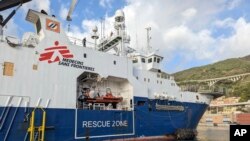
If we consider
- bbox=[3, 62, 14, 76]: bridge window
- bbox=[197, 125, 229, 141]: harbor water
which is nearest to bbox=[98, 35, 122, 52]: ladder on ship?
bbox=[3, 62, 14, 76]: bridge window

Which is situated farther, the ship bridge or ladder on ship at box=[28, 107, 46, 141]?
the ship bridge

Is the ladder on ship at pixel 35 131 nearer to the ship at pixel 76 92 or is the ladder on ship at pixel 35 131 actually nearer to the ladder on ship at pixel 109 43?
the ship at pixel 76 92

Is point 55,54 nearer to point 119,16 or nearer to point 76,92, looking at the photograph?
point 76,92

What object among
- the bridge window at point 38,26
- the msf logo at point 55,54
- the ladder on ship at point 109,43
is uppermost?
the ladder on ship at point 109,43

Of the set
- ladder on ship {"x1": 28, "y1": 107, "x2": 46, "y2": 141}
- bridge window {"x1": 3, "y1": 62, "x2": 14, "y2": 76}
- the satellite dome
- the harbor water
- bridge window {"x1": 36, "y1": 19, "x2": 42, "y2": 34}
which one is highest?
the satellite dome

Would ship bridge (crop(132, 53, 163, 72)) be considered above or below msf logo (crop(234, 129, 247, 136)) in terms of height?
above

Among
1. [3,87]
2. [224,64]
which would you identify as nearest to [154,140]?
[3,87]

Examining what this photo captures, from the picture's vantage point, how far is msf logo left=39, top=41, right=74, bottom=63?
14.9m

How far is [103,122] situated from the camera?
→ 16875 mm

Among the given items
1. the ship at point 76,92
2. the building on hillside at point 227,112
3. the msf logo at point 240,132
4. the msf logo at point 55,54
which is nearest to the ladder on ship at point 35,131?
the ship at point 76,92

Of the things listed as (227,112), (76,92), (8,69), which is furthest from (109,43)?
(227,112)

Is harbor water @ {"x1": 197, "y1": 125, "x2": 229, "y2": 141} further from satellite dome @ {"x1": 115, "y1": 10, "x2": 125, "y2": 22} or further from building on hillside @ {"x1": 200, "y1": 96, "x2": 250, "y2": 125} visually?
building on hillside @ {"x1": 200, "y1": 96, "x2": 250, "y2": 125}

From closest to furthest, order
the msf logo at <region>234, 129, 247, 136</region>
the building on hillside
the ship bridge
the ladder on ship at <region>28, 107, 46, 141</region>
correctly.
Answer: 1. the msf logo at <region>234, 129, 247, 136</region>
2. the ladder on ship at <region>28, 107, 46, 141</region>
3. the ship bridge
4. the building on hillside

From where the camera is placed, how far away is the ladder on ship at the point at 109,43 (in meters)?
22.4
